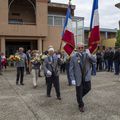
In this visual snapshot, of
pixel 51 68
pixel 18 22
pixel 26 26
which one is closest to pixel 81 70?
pixel 51 68

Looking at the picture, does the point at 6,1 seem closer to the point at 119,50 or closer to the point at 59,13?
the point at 59,13

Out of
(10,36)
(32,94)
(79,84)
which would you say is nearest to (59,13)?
(10,36)

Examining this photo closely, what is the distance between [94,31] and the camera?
32.6ft

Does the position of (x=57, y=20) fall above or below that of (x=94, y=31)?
above

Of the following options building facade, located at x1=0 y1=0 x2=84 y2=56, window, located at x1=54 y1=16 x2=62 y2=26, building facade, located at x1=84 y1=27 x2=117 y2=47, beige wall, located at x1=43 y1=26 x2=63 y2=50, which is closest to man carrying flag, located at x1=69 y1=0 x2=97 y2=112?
building facade, located at x1=0 y1=0 x2=84 y2=56

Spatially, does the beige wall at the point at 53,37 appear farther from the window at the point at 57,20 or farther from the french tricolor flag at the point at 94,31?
the french tricolor flag at the point at 94,31

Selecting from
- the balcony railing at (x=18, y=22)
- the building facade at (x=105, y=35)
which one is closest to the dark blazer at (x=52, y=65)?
the balcony railing at (x=18, y=22)

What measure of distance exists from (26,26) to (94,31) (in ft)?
75.9

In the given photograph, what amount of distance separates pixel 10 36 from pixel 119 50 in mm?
14640

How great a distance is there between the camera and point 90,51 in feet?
31.7

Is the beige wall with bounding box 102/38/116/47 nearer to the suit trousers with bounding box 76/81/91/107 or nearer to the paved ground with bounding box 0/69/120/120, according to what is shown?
the paved ground with bounding box 0/69/120/120

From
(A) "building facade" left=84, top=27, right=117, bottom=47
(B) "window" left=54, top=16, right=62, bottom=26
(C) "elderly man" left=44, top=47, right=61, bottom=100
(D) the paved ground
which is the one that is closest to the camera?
(D) the paved ground

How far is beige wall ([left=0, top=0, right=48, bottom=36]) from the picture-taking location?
3103 cm

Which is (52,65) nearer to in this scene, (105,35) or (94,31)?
(94,31)
